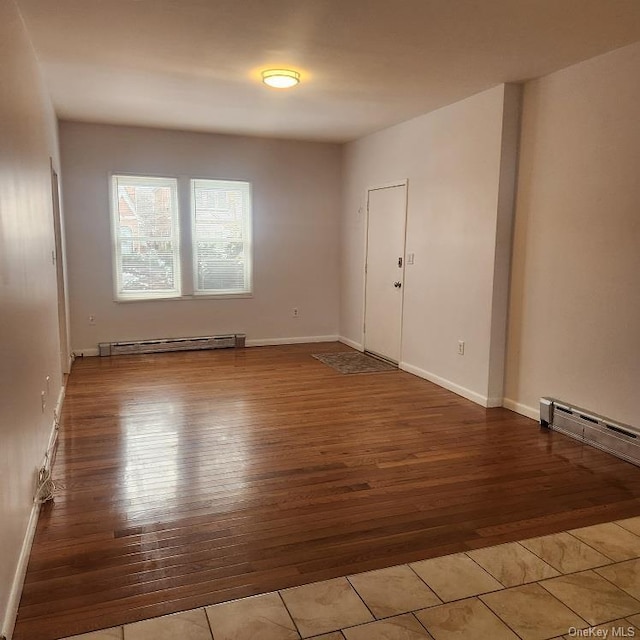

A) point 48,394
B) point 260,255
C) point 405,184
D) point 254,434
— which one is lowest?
point 254,434

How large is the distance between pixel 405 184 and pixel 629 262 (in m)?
2.74

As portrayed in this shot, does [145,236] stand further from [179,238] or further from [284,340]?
[284,340]

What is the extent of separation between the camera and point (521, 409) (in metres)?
4.41

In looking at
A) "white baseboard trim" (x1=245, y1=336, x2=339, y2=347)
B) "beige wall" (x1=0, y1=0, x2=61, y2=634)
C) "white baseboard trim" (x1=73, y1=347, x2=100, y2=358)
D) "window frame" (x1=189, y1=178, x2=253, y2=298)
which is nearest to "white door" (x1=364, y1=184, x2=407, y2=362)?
"white baseboard trim" (x1=245, y1=336, x2=339, y2=347)

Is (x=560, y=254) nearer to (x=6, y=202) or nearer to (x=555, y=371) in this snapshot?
(x=555, y=371)

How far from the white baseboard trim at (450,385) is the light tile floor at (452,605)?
7.23 ft

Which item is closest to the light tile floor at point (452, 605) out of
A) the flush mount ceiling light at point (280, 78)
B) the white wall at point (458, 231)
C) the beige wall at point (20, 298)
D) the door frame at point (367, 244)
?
the beige wall at point (20, 298)

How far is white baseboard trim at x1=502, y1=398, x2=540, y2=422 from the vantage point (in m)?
4.26

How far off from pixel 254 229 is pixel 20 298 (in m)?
4.58

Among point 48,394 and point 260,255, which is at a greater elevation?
point 260,255

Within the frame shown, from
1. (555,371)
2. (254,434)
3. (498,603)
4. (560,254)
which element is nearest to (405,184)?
(560,254)

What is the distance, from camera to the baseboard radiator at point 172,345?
6.38m

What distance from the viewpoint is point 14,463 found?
2158 millimetres

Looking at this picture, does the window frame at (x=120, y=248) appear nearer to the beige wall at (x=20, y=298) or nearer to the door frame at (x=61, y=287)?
the door frame at (x=61, y=287)
